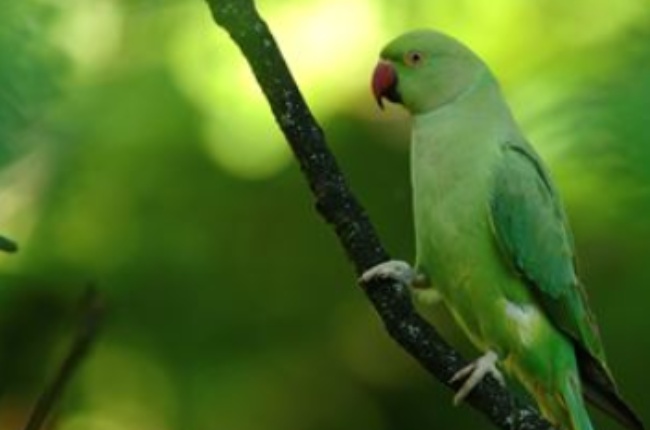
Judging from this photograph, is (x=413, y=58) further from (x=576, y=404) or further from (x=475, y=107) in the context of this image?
(x=576, y=404)

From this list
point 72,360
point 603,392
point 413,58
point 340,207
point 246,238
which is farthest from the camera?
point 246,238

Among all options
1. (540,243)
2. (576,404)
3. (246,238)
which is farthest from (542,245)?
(246,238)

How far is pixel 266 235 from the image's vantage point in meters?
1.14

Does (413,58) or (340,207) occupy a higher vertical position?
(413,58)

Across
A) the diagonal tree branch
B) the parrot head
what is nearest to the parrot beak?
the parrot head

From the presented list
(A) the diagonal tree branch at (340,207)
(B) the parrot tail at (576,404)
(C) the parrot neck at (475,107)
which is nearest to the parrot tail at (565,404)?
(B) the parrot tail at (576,404)

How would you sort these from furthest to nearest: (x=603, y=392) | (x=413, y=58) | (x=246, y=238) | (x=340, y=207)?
1. (x=246, y=238)
2. (x=413, y=58)
3. (x=603, y=392)
4. (x=340, y=207)

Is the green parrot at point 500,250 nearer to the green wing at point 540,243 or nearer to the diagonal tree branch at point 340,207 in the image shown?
the green wing at point 540,243

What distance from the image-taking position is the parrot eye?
90cm

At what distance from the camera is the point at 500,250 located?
0.87m

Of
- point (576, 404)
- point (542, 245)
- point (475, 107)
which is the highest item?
point (475, 107)

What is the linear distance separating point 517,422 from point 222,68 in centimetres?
34

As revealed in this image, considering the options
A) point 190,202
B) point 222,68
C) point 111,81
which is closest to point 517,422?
point 111,81

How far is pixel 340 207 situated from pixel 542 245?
1.50ft
